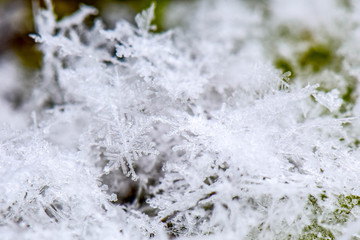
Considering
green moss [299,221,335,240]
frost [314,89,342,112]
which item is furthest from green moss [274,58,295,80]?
green moss [299,221,335,240]

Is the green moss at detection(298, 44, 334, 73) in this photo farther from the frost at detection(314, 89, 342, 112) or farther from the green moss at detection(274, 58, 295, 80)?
the frost at detection(314, 89, 342, 112)

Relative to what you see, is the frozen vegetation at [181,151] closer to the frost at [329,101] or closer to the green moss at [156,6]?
the frost at [329,101]

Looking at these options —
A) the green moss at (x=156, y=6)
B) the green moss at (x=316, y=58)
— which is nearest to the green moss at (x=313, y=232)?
the green moss at (x=316, y=58)

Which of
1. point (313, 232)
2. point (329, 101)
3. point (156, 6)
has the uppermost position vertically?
point (156, 6)

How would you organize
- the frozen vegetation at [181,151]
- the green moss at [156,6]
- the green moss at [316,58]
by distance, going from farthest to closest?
the green moss at [156,6], the green moss at [316,58], the frozen vegetation at [181,151]

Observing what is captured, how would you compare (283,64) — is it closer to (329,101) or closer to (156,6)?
(329,101)

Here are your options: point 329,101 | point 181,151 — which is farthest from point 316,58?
point 181,151

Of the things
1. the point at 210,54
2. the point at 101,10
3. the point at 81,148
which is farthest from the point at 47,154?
the point at 101,10

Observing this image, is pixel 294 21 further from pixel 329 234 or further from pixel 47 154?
pixel 47 154
